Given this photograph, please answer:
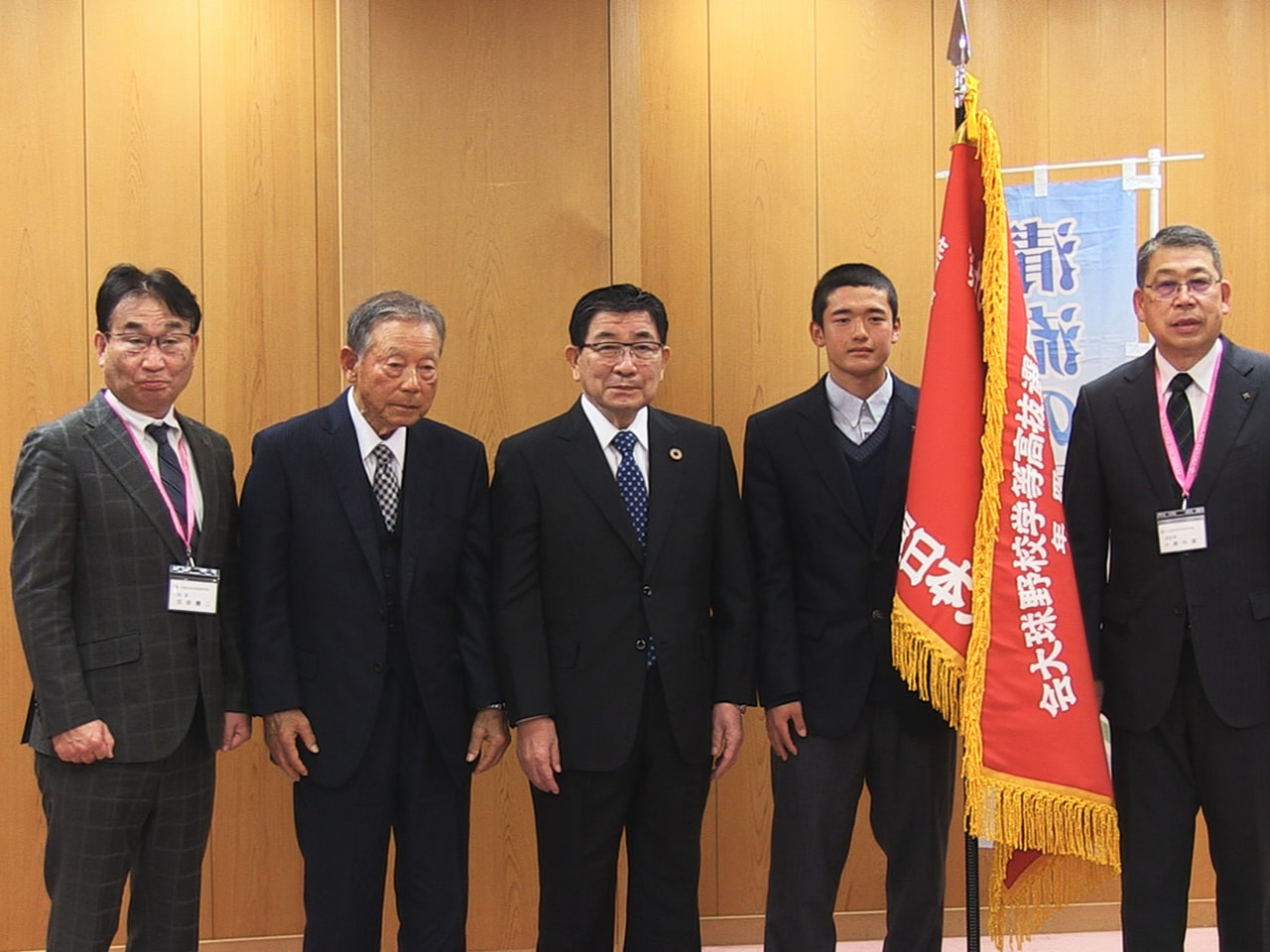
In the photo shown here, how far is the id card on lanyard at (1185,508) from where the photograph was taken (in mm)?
2881

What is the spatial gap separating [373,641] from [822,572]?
1.03 m

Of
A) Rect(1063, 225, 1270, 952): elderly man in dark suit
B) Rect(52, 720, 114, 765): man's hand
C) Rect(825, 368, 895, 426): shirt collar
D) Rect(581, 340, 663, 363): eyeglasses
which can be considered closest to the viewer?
Rect(52, 720, 114, 765): man's hand

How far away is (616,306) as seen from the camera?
118 inches

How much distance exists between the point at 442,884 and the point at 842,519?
1213 mm

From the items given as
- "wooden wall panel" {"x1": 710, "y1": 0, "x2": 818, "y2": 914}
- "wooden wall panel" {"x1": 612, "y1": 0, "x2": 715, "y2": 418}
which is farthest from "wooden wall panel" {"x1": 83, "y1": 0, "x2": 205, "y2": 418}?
"wooden wall panel" {"x1": 710, "y1": 0, "x2": 818, "y2": 914}

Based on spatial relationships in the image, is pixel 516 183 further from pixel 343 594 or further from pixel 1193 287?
pixel 1193 287

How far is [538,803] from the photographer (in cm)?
296

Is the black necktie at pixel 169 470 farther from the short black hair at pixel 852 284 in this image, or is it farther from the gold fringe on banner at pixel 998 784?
the gold fringe on banner at pixel 998 784

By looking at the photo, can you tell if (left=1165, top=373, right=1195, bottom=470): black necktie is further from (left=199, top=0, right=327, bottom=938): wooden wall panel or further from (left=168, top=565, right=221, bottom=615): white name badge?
(left=199, top=0, right=327, bottom=938): wooden wall panel

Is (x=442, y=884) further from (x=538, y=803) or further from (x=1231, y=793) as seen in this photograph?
(x=1231, y=793)

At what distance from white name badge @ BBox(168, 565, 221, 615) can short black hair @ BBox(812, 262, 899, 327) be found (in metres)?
1.54

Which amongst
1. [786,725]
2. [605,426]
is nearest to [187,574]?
[605,426]

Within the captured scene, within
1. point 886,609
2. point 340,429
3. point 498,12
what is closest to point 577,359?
point 340,429

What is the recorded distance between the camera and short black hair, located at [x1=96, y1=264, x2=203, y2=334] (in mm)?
2834
